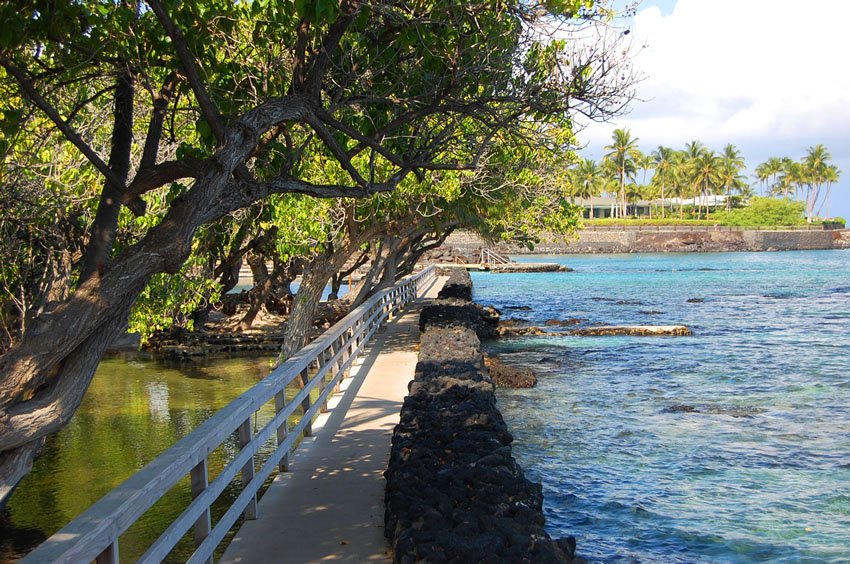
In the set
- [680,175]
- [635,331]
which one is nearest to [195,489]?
[635,331]

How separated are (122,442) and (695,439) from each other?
9.43 meters

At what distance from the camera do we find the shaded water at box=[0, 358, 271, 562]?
10.6 metres

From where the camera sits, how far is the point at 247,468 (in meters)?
6.39

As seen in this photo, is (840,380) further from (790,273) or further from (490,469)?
(790,273)

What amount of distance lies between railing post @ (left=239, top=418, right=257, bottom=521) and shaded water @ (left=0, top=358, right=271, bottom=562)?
2653mm

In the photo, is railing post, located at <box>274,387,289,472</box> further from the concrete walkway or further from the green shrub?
the green shrub

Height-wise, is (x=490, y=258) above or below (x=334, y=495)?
above

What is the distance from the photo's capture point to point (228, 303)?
32.3 m

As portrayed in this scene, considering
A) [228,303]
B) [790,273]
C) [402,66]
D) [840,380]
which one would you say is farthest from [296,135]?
[790,273]

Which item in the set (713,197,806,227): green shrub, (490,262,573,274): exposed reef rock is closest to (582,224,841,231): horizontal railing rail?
(713,197,806,227): green shrub

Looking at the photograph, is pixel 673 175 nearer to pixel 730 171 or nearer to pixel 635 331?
pixel 730 171

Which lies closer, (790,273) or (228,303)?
(228,303)

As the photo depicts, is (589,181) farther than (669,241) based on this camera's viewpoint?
Yes

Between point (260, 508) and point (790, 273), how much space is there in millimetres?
76926
